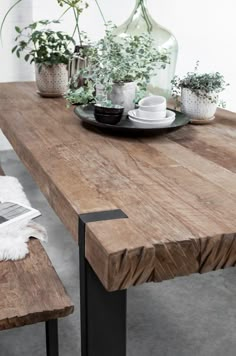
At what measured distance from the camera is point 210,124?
1.69 m

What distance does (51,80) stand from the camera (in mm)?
2148

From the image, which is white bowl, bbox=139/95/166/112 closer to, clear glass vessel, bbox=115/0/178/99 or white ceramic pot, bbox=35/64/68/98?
clear glass vessel, bbox=115/0/178/99

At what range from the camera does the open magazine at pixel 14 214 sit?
4.06ft

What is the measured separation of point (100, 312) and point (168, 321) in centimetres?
84

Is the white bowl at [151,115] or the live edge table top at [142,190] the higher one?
the white bowl at [151,115]

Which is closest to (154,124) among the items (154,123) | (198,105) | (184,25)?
(154,123)

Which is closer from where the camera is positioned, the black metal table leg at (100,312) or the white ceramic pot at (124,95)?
the black metal table leg at (100,312)

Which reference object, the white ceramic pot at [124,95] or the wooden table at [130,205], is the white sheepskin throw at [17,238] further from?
the white ceramic pot at [124,95]

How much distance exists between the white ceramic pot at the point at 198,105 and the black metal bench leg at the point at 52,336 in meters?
0.91

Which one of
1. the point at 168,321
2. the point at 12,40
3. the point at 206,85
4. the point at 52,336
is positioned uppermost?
the point at 206,85

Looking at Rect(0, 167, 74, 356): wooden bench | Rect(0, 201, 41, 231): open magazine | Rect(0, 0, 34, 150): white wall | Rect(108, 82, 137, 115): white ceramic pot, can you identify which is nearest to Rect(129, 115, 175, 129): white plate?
Rect(108, 82, 137, 115): white ceramic pot

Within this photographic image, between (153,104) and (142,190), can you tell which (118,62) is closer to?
(153,104)

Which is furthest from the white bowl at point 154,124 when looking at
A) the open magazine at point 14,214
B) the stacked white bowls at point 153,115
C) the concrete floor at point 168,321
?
the concrete floor at point 168,321

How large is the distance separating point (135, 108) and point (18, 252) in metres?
0.74
